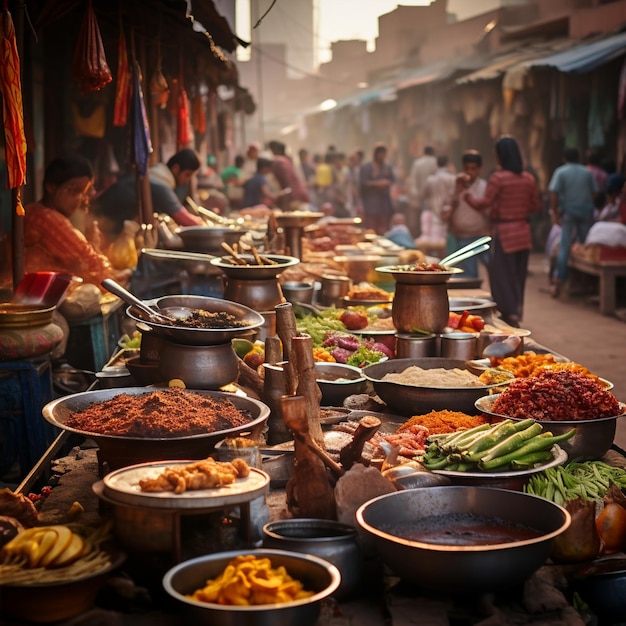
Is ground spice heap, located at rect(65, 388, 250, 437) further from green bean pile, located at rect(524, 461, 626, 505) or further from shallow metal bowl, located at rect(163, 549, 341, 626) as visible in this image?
green bean pile, located at rect(524, 461, 626, 505)

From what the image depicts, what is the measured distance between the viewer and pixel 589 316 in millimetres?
12164

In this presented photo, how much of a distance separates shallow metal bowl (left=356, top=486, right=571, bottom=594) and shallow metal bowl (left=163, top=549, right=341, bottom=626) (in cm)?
24

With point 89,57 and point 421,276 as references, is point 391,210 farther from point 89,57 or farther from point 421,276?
point 421,276

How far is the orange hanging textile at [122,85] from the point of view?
767cm

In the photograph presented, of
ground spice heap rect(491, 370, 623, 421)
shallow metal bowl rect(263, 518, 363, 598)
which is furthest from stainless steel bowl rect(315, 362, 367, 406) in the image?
shallow metal bowl rect(263, 518, 363, 598)

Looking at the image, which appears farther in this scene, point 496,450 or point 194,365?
Result: point 194,365

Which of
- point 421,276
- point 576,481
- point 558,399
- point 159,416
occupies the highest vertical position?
point 421,276

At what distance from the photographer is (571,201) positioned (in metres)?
13.3

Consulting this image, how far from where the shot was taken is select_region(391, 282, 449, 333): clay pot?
4.88 meters

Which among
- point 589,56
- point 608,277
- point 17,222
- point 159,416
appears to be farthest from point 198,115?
point 159,416

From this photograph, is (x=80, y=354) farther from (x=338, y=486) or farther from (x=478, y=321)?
(x=338, y=486)

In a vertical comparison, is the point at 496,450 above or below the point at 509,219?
below

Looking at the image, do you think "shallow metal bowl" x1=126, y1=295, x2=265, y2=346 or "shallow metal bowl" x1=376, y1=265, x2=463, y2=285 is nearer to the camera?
"shallow metal bowl" x1=126, y1=295, x2=265, y2=346

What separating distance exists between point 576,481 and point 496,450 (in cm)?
48
